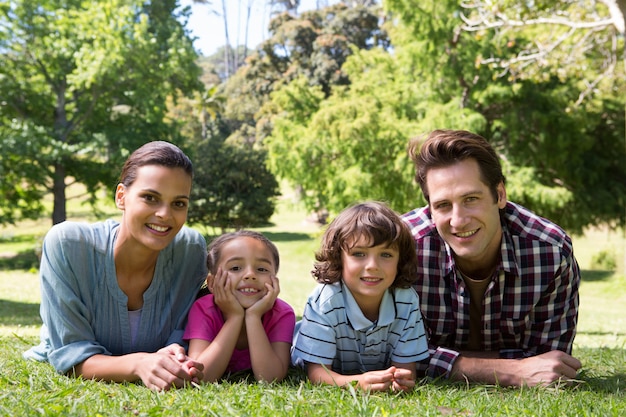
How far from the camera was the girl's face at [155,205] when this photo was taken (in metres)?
3.32

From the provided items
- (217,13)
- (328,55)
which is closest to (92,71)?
(328,55)

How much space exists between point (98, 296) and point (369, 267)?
143 cm

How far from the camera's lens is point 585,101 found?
1847 cm

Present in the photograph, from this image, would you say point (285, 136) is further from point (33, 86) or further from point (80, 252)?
point (80, 252)

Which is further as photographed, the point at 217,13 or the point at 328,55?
the point at 217,13

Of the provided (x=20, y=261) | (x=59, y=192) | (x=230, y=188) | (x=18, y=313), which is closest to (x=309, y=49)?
(x=230, y=188)

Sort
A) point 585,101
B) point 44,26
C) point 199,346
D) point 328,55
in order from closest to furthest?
1. point 199,346
2. point 585,101
3. point 44,26
4. point 328,55

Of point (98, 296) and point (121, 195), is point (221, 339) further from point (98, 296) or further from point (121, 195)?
point (121, 195)

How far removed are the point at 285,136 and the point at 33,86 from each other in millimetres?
8944

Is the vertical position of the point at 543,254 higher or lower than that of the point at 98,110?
lower

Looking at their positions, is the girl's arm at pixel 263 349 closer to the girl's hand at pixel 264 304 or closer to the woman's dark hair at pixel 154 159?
the girl's hand at pixel 264 304

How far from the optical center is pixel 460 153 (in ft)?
11.3

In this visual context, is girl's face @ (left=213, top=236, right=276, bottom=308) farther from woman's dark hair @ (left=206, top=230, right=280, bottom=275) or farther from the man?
the man

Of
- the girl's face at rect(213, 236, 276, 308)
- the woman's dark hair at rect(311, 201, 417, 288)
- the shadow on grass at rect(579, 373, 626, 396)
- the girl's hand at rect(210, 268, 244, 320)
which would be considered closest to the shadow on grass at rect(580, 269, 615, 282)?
the shadow on grass at rect(579, 373, 626, 396)
